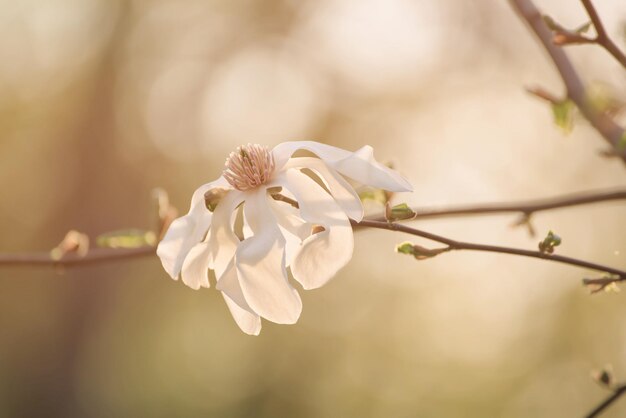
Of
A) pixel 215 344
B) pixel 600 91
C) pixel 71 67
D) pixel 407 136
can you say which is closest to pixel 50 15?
pixel 71 67

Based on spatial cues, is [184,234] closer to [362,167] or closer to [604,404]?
[362,167]

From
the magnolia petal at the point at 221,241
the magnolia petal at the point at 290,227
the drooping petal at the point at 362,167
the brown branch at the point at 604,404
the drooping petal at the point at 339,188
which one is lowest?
the brown branch at the point at 604,404

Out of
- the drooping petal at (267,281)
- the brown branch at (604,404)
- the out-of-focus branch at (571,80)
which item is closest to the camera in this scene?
the drooping petal at (267,281)

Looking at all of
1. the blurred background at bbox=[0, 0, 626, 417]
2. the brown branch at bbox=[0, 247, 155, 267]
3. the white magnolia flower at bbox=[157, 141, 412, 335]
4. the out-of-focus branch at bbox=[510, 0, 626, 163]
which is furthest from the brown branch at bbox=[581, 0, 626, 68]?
the blurred background at bbox=[0, 0, 626, 417]

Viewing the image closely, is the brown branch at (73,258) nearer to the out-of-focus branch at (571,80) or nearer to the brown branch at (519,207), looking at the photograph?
the brown branch at (519,207)

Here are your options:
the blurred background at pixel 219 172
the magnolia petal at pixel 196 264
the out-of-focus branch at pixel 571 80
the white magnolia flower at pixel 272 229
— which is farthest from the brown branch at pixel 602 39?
the blurred background at pixel 219 172

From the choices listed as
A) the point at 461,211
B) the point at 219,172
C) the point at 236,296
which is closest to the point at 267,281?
the point at 236,296

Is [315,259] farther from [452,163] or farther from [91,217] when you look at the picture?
[91,217]
